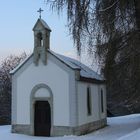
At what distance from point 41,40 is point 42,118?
524 cm

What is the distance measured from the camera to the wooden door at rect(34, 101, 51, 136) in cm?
2205

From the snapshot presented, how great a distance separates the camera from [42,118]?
22406 millimetres

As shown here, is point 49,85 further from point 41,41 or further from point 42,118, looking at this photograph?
point 41,41

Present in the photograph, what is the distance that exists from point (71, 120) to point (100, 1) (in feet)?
36.6

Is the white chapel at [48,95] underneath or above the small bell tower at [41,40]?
underneath

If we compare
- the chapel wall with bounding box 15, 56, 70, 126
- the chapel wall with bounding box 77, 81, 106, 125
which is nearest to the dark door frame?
the chapel wall with bounding box 15, 56, 70, 126

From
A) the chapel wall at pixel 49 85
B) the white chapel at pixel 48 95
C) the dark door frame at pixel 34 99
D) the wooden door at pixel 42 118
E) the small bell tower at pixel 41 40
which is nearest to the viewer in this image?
the white chapel at pixel 48 95

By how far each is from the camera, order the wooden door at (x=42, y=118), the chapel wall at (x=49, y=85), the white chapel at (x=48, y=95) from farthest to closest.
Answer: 1. the wooden door at (x=42, y=118)
2. the chapel wall at (x=49, y=85)
3. the white chapel at (x=48, y=95)

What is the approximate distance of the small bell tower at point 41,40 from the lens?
74.7 feet

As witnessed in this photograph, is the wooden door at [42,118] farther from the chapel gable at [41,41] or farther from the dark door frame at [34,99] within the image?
the chapel gable at [41,41]

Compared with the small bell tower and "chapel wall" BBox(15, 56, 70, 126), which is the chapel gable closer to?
the small bell tower

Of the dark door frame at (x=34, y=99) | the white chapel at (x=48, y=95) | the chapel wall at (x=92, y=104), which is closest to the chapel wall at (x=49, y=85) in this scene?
the white chapel at (x=48, y=95)

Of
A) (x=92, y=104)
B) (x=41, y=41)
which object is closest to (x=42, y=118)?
(x=92, y=104)

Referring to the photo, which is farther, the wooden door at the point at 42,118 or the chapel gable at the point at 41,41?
the chapel gable at the point at 41,41
